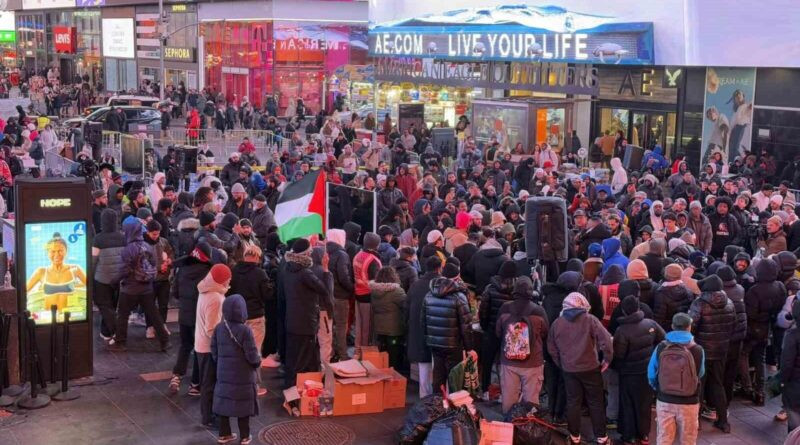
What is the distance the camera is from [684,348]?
9461 millimetres

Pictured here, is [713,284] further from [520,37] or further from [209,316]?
[520,37]

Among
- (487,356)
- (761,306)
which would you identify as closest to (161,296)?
(487,356)

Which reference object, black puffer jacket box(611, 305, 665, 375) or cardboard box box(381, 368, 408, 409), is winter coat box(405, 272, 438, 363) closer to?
cardboard box box(381, 368, 408, 409)

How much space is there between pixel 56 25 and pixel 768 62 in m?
71.5

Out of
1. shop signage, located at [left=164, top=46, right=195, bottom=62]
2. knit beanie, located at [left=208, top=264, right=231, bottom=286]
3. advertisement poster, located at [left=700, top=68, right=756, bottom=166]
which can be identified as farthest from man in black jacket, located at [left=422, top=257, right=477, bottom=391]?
shop signage, located at [left=164, top=46, right=195, bottom=62]

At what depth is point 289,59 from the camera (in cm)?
5656

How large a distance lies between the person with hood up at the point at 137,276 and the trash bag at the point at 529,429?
520cm

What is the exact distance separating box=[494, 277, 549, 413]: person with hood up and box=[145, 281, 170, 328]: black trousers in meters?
5.17

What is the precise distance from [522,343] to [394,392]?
174 cm

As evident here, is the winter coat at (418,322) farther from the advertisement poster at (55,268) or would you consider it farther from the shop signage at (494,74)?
the shop signage at (494,74)

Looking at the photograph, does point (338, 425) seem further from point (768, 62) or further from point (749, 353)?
point (768, 62)

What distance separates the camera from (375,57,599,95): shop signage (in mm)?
28562

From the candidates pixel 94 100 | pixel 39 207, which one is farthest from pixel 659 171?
pixel 94 100

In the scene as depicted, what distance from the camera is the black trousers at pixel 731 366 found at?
11.1m
